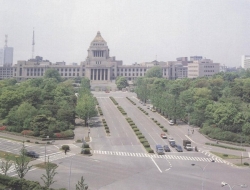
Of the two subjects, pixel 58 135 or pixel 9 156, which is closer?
pixel 9 156

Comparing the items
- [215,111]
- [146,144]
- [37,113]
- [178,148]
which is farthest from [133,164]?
[37,113]

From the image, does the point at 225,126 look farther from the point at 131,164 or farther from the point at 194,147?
the point at 131,164

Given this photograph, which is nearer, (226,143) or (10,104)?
(226,143)

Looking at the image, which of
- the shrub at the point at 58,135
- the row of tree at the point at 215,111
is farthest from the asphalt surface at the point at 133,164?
the row of tree at the point at 215,111

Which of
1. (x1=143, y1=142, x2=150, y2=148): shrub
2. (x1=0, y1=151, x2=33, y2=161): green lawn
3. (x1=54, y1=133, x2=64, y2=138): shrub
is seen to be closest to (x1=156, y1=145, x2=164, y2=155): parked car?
(x1=143, y1=142, x2=150, y2=148): shrub

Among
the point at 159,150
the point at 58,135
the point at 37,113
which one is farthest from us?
the point at 37,113

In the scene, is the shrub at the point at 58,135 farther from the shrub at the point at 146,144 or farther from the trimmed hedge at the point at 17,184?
the trimmed hedge at the point at 17,184

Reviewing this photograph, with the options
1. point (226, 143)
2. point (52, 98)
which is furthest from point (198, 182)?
point (52, 98)

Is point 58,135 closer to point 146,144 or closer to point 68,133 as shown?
point 68,133

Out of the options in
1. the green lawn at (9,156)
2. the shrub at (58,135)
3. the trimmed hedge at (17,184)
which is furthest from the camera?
the shrub at (58,135)
